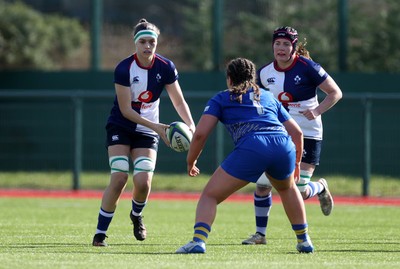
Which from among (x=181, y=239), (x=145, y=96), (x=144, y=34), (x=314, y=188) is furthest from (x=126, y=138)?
(x=314, y=188)

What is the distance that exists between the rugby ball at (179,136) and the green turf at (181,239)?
3.22 feet

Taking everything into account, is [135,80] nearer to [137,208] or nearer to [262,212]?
[137,208]

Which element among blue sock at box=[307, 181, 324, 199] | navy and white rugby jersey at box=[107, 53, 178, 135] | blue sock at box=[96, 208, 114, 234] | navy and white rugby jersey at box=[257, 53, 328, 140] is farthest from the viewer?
blue sock at box=[307, 181, 324, 199]

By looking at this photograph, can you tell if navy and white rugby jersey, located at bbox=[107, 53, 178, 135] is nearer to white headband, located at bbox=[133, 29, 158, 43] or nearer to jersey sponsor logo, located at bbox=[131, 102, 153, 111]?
jersey sponsor logo, located at bbox=[131, 102, 153, 111]

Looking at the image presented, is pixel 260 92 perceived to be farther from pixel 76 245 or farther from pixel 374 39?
pixel 374 39

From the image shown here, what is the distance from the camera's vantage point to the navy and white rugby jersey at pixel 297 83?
1058 centimetres

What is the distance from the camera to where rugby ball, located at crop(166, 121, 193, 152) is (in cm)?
950

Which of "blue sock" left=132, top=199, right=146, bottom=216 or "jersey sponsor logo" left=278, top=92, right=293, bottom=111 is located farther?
"jersey sponsor logo" left=278, top=92, right=293, bottom=111

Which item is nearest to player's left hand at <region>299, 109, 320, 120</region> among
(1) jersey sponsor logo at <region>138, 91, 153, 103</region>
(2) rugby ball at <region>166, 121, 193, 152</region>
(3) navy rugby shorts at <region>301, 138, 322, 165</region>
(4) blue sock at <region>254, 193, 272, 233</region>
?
(3) navy rugby shorts at <region>301, 138, 322, 165</region>

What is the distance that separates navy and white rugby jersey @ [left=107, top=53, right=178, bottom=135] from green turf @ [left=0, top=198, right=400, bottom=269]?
4.08 feet

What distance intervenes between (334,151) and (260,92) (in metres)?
11.7

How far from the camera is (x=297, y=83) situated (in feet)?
34.8

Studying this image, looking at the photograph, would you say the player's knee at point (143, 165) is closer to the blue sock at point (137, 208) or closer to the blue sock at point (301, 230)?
the blue sock at point (137, 208)

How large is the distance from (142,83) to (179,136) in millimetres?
854
